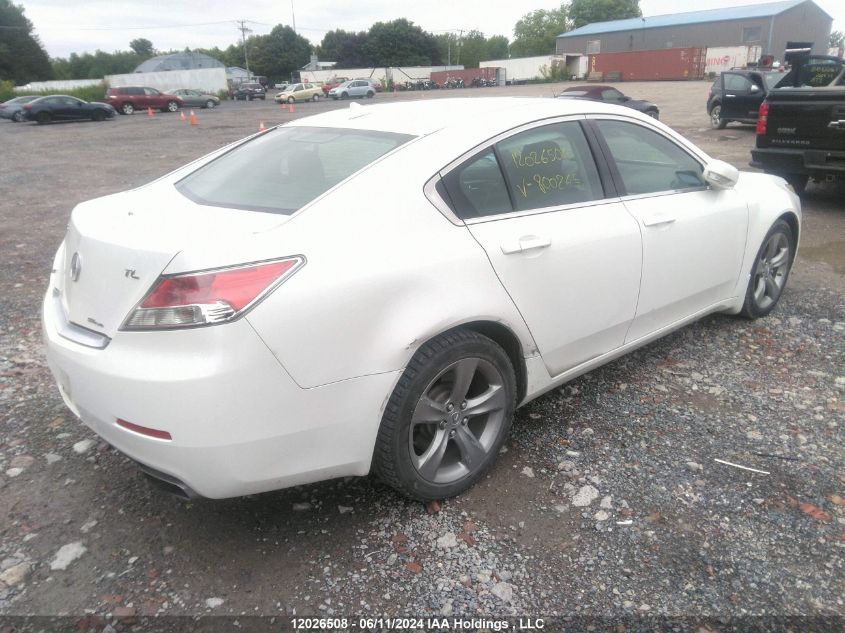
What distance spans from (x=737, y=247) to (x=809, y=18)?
79.6 meters

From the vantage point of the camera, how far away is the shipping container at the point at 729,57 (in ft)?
181

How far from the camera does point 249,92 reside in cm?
5450

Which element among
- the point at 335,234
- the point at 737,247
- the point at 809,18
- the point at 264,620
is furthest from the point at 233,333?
the point at 809,18

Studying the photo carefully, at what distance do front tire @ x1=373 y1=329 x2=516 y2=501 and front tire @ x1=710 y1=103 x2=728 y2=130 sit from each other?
55.6 feet

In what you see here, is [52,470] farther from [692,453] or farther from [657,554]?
[692,453]

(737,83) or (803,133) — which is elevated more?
(737,83)

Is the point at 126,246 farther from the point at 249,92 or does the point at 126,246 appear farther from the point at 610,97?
the point at 249,92

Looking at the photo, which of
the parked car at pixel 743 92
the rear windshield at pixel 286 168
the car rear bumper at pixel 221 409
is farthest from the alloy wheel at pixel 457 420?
the parked car at pixel 743 92

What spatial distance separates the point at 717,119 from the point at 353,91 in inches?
1541

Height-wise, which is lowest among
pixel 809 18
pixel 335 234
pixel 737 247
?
pixel 737 247

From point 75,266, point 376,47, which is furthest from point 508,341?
point 376,47

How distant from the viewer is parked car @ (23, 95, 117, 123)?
1159 inches

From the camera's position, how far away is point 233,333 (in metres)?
2.04

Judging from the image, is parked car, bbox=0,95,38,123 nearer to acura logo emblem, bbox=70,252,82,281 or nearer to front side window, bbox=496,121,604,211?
acura logo emblem, bbox=70,252,82,281
